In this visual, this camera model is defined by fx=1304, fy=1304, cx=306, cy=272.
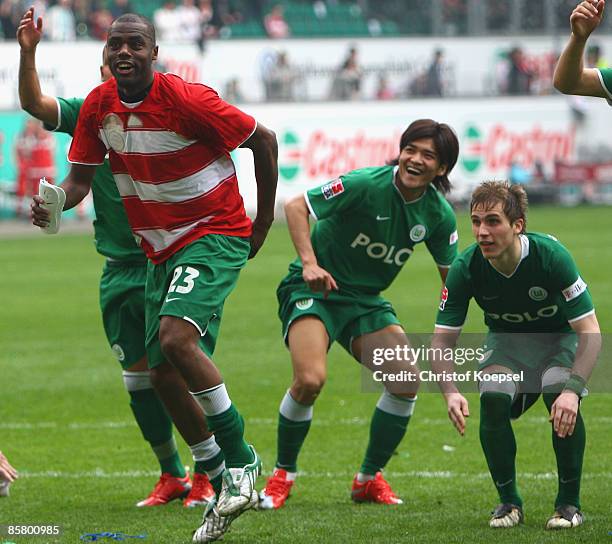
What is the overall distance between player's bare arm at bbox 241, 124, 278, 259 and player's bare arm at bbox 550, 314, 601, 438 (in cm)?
146

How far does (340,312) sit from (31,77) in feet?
6.44

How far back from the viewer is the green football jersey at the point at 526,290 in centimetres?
570

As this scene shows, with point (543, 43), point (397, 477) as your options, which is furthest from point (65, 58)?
point (397, 477)

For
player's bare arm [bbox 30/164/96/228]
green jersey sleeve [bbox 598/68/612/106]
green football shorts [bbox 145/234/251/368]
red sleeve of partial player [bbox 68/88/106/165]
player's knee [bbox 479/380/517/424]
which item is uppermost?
green jersey sleeve [bbox 598/68/612/106]

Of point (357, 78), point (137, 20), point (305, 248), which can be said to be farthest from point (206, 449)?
point (357, 78)

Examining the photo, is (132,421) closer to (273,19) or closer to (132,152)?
(132,152)

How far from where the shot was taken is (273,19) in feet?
106

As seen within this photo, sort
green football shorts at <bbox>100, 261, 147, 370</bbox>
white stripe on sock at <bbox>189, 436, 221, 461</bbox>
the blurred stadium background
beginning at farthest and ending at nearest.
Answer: the blurred stadium background
green football shorts at <bbox>100, 261, 147, 370</bbox>
white stripe on sock at <bbox>189, 436, 221, 461</bbox>

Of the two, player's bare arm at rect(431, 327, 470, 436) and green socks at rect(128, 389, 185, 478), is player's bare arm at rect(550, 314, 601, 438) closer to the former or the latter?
player's bare arm at rect(431, 327, 470, 436)

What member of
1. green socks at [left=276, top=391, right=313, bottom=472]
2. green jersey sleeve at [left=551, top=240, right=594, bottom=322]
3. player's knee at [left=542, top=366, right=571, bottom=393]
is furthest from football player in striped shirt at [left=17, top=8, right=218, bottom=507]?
green jersey sleeve at [left=551, top=240, right=594, bottom=322]

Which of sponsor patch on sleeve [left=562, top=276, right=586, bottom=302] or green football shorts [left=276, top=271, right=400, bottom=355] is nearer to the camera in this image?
sponsor patch on sleeve [left=562, top=276, right=586, bottom=302]

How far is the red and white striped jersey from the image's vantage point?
5617 millimetres

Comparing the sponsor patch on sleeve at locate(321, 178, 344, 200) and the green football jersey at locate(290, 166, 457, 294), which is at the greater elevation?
the sponsor patch on sleeve at locate(321, 178, 344, 200)

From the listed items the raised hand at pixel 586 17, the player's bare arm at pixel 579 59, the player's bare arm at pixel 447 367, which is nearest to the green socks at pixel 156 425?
the player's bare arm at pixel 447 367
